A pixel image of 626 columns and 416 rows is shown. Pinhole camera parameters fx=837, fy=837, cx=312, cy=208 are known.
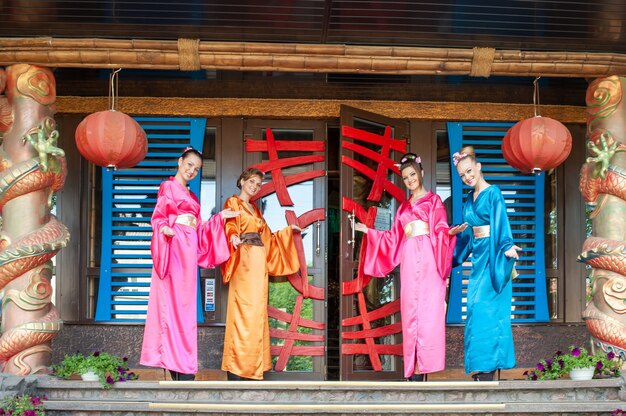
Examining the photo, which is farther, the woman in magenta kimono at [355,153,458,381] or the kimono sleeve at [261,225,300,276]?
the kimono sleeve at [261,225,300,276]

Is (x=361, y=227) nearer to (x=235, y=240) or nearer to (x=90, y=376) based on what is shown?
(x=235, y=240)

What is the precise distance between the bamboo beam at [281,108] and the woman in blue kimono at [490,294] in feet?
5.00

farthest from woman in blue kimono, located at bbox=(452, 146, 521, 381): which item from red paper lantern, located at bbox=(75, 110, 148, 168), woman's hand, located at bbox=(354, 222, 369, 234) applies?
red paper lantern, located at bbox=(75, 110, 148, 168)

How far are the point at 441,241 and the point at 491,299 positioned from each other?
60 centimetres

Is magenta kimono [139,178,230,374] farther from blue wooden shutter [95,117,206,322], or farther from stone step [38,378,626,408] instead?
blue wooden shutter [95,117,206,322]

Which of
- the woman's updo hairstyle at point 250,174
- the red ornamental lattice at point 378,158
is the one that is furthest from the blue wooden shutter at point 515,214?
the woman's updo hairstyle at point 250,174

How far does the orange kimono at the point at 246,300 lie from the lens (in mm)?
6379

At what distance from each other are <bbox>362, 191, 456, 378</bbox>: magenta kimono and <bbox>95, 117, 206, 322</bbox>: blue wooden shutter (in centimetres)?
182

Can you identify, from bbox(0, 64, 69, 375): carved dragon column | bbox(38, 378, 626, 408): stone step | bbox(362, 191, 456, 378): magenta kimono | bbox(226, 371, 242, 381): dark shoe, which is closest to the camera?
bbox(38, 378, 626, 408): stone step

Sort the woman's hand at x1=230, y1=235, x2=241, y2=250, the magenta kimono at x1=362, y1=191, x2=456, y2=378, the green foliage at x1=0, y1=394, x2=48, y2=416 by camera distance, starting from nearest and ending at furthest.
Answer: the green foliage at x1=0, y1=394, x2=48, y2=416, the magenta kimono at x1=362, y1=191, x2=456, y2=378, the woman's hand at x1=230, y1=235, x2=241, y2=250

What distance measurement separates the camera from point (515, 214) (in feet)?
23.8

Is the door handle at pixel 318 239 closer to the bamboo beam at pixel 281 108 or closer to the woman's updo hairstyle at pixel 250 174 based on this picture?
the woman's updo hairstyle at pixel 250 174

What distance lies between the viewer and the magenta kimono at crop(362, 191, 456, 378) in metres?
6.09

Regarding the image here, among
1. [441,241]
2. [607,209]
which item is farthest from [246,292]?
[607,209]
